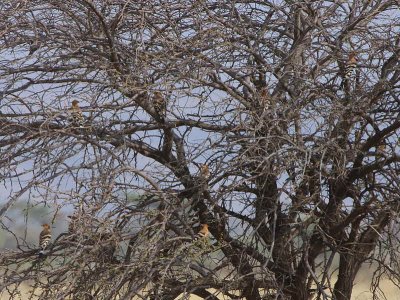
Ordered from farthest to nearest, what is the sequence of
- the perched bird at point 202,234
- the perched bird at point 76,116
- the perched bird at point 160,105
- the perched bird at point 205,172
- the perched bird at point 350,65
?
the perched bird at point 350,65
the perched bird at point 160,105
the perched bird at point 205,172
the perched bird at point 76,116
the perched bird at point 202,234

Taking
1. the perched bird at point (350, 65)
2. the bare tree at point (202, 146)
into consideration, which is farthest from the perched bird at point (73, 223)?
the perched bird at point (350, 65)

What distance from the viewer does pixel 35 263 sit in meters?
6.82

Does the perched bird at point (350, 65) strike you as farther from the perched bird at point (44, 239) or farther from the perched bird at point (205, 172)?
the perched bird at point (44, 239)

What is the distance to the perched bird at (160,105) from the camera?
654 cm

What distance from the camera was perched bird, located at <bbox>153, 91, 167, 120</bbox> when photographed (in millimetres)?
6539

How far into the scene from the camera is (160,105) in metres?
→ 6.79

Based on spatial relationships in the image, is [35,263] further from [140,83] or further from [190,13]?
[190,13]

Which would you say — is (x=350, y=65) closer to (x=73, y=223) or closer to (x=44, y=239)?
(x=73, y=223)

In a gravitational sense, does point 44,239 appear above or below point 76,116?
below

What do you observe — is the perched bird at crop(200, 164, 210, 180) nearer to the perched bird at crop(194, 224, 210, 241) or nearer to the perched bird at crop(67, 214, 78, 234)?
the perched bird at crop(194, 224, 210, 241)

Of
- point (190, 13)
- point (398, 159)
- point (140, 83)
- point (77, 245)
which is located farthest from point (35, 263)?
point (398, 159)

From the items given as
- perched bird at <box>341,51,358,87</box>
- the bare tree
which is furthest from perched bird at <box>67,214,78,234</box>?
perched bird at <box>341,51,358,87</box>

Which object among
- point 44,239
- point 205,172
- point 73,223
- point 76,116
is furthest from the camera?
point 44,239

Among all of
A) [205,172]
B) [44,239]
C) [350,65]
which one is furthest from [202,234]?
[350,65]
